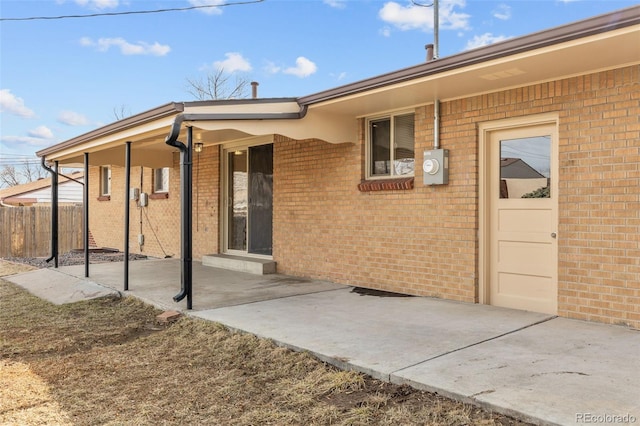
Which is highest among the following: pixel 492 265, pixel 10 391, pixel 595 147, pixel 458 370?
pixel 595 147

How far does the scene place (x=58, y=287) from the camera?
8.17 meters

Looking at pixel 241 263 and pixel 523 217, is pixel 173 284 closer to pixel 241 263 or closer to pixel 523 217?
pixel 241 263

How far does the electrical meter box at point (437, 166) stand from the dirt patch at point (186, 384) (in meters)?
3.20

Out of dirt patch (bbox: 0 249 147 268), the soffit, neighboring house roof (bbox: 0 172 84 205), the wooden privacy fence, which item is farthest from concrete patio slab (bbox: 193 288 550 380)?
neighboring house roof (bbox: 0 172 84 205)

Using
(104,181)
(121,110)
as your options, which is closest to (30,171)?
(121,110)

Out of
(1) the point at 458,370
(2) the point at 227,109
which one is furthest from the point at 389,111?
(1) the point at 458,370

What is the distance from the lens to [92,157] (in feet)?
34.3

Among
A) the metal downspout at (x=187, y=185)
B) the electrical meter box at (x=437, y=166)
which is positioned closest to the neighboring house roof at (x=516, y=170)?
the electrical meter box at (x=437, y=166)

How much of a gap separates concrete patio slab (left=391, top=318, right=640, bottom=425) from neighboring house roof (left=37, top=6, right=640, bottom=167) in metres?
2.63

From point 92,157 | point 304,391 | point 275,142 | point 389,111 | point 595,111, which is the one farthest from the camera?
point 92,157

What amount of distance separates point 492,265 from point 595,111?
2.15 meters

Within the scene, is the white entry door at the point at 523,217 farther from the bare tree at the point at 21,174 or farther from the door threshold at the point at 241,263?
the bare tree at the point at 21,174

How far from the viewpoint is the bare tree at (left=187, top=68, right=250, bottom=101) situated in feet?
92.6

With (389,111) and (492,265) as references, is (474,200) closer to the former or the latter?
(492,265)
